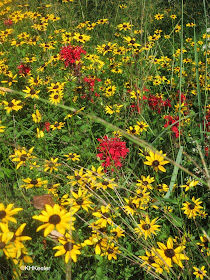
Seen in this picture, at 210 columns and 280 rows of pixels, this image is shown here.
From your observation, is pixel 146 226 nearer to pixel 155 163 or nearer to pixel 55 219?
pixel 155 163

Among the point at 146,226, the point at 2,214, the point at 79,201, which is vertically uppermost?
the point at 2,214

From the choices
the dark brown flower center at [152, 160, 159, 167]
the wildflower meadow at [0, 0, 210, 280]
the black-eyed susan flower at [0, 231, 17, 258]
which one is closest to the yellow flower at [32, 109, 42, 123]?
the wildflower meadow at [0, 0, 210, 280]

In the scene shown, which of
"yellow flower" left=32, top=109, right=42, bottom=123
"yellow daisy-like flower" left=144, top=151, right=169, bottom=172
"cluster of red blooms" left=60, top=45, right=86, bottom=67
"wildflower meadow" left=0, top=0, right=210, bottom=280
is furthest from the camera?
"cluster of red blooms" left=60, top=45, right=86, bottom=67

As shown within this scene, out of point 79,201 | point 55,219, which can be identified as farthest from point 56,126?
point 55,219

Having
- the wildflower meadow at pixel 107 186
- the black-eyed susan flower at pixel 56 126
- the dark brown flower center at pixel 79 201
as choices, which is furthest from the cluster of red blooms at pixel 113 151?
the black-eyed susan flower at pixel 56 126

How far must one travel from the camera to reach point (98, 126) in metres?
2.69

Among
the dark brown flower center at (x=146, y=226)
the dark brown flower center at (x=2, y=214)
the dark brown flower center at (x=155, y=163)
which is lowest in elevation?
the dark brown flower center at (x=146, y=226)

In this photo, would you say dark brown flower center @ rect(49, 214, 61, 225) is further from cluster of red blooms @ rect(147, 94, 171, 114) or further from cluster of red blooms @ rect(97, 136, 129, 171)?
cluster of red blooms @ rect(147, 94, 171, 114)

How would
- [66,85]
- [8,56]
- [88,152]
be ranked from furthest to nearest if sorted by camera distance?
1. [8,56]
2. [66,85]
3. [88,152]

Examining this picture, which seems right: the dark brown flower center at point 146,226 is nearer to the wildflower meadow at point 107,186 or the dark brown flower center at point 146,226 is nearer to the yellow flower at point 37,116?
the wildflower meadow at point 107,186

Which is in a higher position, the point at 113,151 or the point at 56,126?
the point at 113,151

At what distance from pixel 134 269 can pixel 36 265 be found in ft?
1.84

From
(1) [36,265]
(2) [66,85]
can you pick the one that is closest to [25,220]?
(1) [36,265]

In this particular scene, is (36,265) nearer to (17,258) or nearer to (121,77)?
(17,258)
